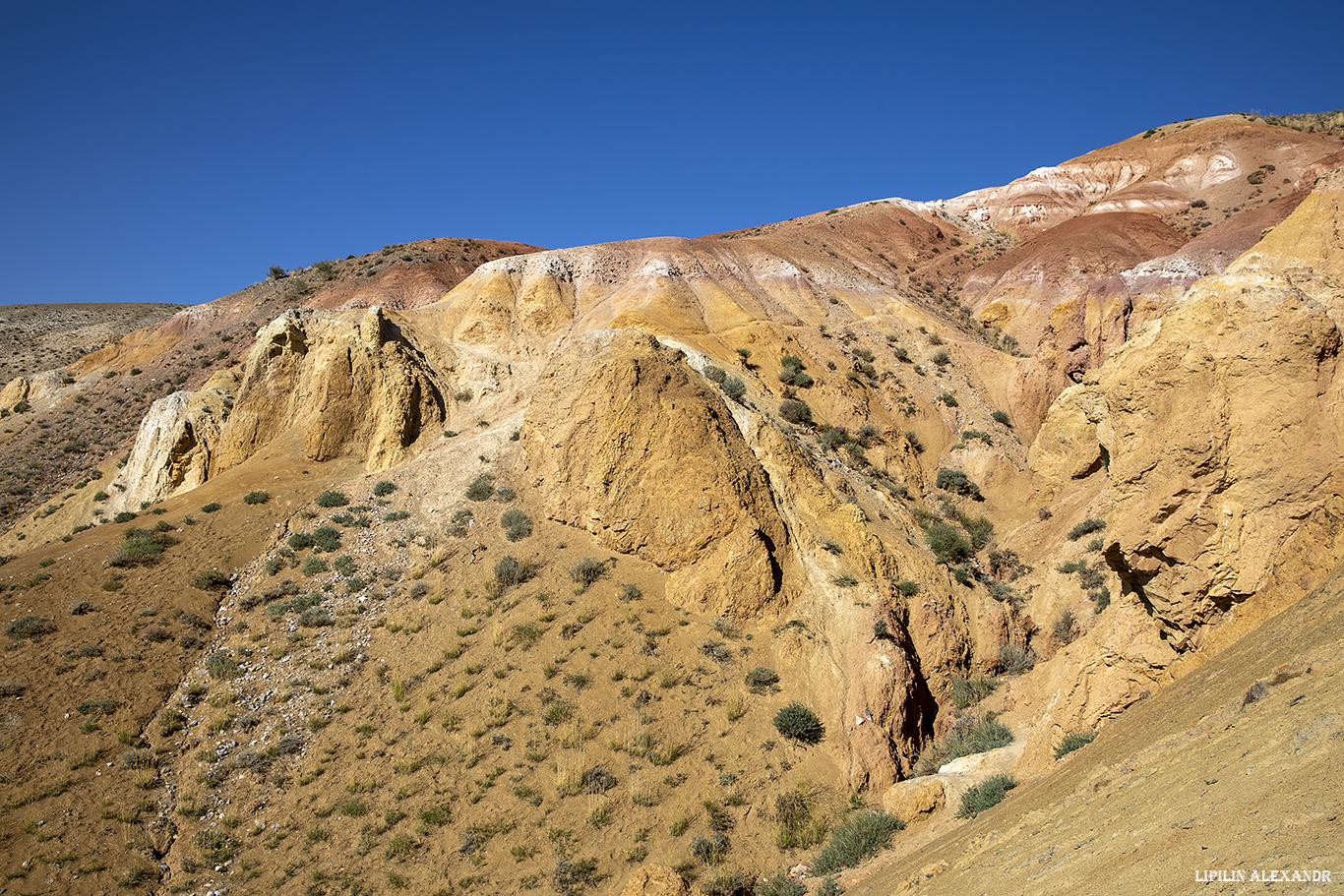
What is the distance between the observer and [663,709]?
584 inches

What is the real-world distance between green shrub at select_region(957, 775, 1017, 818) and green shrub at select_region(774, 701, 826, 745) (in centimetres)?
412

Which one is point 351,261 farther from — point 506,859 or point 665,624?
point 506,859

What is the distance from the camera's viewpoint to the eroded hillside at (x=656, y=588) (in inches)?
386

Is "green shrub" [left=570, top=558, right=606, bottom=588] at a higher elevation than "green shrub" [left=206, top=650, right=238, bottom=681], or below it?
below

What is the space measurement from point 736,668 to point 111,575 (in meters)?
16.1

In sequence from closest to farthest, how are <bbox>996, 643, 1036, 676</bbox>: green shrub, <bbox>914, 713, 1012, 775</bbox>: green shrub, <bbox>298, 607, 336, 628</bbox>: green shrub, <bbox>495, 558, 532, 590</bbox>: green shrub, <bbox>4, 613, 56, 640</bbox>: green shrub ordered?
<bbox>914, 713, 1012, 775</bbox>: green shrub < <bbox>4, 613, 56, 640</bbox>: green shrub < <bbox>298, 607, 336, 628</bbox>: green shrub < <bbox>996, 643, 1036, 676</bbox>: green shrub < <bbox>495, 558, 532, 590</bbox>: green shrub

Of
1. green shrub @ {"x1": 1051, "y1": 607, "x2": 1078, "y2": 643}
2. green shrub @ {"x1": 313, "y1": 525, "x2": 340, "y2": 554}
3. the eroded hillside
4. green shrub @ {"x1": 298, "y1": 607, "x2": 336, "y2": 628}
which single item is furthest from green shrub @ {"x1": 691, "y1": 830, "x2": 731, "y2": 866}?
green shrub @ {"x1": 313, "y1": 525, "x2": 340, "y2": 554}

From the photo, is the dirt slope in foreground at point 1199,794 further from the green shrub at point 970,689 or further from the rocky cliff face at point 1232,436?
the green shrub at point 970,689

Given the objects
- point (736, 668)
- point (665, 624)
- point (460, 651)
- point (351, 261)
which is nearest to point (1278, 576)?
point (736, 668)

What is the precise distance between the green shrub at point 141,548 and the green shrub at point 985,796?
65.9 ft

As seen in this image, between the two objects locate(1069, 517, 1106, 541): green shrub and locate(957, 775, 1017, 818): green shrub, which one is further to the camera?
locate(1069, 517, 1106, 541): green shrub

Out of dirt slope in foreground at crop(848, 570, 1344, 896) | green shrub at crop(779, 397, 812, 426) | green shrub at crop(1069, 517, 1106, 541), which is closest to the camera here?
dirt slope in foreground at crop(848, 570, 1344, 896)

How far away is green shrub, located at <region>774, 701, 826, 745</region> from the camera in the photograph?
47.6ft

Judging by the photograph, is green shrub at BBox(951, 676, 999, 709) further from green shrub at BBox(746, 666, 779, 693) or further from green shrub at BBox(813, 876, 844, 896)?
green shrub at BBox(813, 876, 844, 896)
